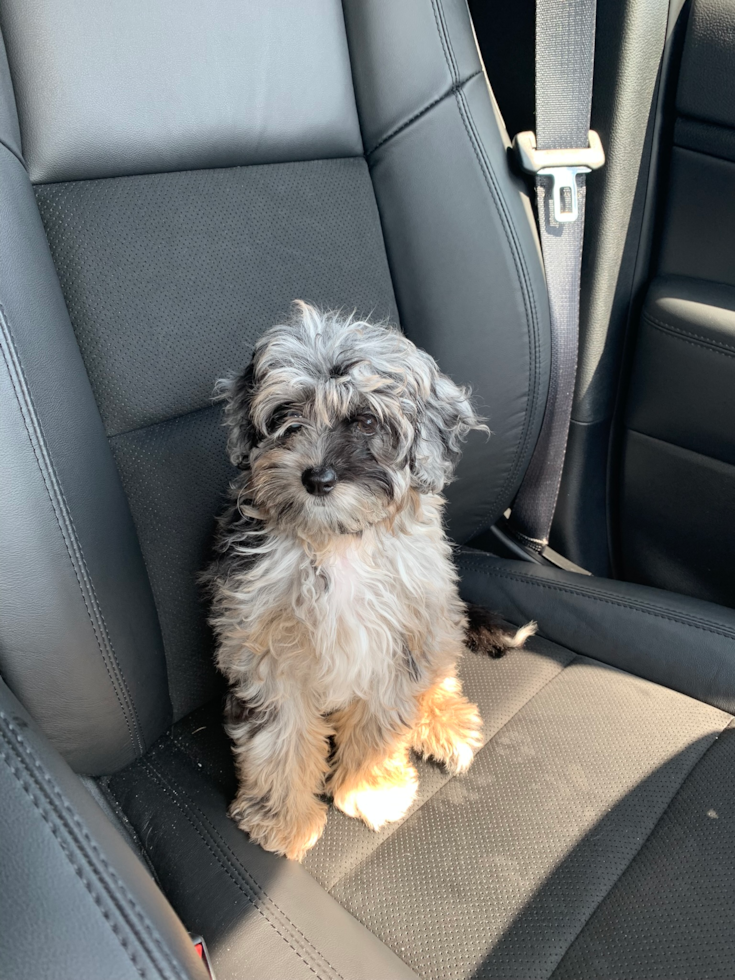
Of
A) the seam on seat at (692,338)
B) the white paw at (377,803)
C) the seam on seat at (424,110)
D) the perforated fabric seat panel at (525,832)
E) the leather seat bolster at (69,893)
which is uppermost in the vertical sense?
the seam on seat at (424,110)

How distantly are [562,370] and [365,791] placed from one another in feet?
4.31

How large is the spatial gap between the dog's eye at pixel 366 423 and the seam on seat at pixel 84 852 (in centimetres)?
93

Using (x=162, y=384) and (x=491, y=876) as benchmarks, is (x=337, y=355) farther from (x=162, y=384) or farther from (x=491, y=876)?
(x=491, y=876)

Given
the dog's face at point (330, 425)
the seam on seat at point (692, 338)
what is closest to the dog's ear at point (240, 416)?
the dog's face at point (330, 425)

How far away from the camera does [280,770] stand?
5.79ft

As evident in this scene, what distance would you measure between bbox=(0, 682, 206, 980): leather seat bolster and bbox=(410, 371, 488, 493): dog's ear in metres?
1.03

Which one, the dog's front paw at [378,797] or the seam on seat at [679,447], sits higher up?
the seam on seat at [679,447]

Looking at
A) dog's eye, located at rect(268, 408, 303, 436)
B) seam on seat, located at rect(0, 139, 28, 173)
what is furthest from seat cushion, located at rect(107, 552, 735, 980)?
seam on seat, located at rect(0, 139, 28, 173)

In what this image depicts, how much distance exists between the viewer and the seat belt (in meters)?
1.96

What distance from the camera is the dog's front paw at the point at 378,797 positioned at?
1708mm

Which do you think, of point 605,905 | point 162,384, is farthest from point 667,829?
point 162,384

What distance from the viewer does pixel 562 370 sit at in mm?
2236

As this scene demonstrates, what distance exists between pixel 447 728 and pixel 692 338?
1340mm

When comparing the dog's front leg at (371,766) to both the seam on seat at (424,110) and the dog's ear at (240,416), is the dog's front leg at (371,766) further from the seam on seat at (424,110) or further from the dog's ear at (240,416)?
the seam on seat at (424,110)
